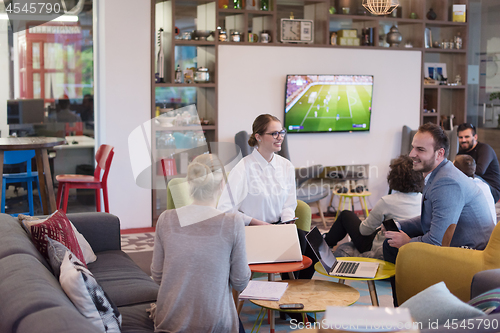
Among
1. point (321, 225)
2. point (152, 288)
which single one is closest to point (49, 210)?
point (152, 288)

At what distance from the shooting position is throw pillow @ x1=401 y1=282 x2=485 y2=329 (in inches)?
66.4

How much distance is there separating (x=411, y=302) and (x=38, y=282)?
1.34m

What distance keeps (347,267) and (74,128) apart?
164 inches

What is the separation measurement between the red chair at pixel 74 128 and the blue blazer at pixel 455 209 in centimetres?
430

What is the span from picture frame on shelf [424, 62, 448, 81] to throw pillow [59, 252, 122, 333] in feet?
20.7

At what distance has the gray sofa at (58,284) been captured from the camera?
1.62m

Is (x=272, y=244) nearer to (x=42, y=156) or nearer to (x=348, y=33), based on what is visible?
(x=42, y=156)

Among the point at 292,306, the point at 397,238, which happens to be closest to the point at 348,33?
the point at 397,238

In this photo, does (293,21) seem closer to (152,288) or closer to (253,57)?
(253,57)

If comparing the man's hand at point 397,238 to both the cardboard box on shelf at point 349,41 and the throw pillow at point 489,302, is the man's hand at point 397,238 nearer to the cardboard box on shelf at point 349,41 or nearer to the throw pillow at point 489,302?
the throw pillow at point 489,302

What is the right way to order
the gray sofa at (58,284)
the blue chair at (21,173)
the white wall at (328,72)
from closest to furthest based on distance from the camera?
1. the gray sofa at (58,284)
2. the blue chair at (21,173)
3. the white wall at (328,72)

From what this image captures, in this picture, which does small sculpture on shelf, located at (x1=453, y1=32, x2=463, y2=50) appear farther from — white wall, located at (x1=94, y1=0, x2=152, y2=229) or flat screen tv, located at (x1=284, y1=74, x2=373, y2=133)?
white wall, located at (x1=94, y1=0, x2=152, y2=229)

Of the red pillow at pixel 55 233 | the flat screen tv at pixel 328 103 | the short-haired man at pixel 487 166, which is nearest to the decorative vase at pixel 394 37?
the flat screen tv at pixel 328 103

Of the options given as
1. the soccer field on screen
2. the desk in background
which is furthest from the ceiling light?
the soccer field on screen
